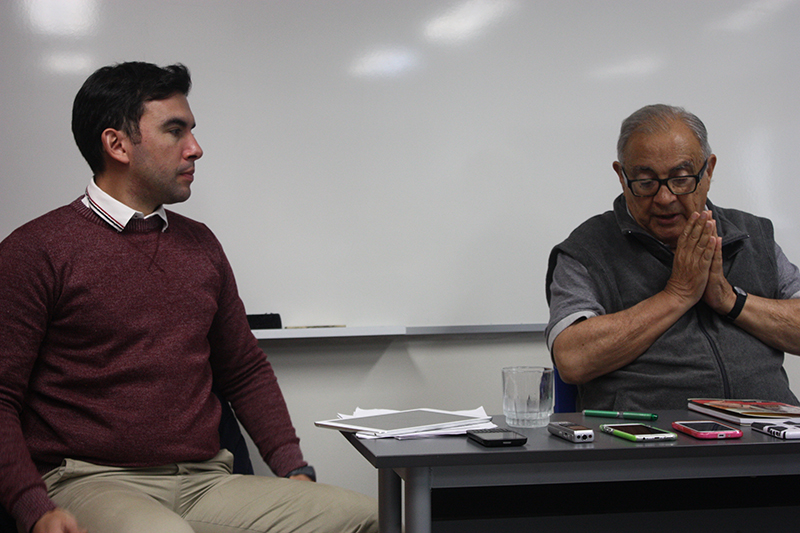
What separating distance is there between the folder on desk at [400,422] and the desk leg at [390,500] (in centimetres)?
7

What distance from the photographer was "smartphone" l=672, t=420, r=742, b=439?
1.08 m

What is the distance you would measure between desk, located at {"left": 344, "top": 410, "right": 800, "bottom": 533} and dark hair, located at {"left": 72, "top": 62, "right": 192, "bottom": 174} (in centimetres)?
91

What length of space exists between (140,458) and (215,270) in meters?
0.44

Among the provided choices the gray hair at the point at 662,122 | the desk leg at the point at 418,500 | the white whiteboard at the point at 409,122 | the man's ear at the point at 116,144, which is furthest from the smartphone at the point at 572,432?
the white whiteboard at the point at 409,122

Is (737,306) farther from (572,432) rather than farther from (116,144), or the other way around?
(116,144)

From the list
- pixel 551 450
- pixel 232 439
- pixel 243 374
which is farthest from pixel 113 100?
pixel 551 450

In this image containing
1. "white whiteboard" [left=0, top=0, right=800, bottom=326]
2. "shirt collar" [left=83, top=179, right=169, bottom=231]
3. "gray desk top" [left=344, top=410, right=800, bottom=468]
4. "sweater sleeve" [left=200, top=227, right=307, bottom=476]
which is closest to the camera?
"gray desk top" [left=344, top=410, right=800, bottom=468]

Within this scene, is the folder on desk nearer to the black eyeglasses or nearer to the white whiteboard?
the black eyeglasses

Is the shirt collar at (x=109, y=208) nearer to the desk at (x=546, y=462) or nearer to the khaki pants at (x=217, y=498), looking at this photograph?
the khaki pants at (x=217, y=498)

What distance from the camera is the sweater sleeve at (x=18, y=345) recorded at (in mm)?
1175

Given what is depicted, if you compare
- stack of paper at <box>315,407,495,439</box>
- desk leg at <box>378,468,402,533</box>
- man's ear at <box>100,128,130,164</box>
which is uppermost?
man's ear at <box>100,128,130,164</box>

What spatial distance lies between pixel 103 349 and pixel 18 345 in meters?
0.15

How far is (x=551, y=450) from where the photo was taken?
99 centimetres

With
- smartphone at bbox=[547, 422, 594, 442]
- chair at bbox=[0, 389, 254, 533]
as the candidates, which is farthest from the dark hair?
smartphone at bbox=[547, 422, 594, 442]
